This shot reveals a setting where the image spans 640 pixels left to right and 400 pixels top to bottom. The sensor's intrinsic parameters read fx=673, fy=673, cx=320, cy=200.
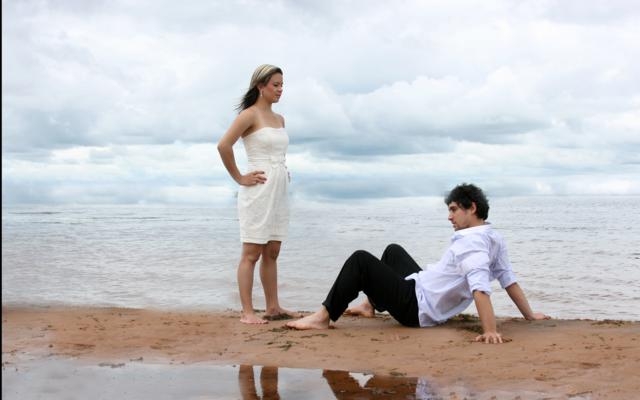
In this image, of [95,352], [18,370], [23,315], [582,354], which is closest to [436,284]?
[582,354]

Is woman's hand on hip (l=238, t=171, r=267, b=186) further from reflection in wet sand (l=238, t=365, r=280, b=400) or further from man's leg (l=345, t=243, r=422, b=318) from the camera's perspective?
reflection in wet sand (l=238, t=365, r=280, b=400)

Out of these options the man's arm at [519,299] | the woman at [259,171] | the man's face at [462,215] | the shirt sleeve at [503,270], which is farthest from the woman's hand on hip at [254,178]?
the man's arm at [519,299]

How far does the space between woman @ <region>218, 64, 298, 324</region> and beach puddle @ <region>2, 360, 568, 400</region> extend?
160 cm

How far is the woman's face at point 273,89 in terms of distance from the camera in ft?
19.6

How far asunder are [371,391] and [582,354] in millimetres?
1540

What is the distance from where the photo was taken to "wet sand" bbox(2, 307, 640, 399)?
4062 millimetres

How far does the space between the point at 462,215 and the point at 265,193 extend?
1.78m

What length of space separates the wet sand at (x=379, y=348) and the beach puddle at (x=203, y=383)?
12 centimetres

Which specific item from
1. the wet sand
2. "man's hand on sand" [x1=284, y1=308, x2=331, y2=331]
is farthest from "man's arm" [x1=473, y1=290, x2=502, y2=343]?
"man's hand on sand" [x1=284, y1=308, x2=331, y2=331]

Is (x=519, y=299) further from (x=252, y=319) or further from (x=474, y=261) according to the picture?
(x=252, y=319)

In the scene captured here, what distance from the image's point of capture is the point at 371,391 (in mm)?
3910

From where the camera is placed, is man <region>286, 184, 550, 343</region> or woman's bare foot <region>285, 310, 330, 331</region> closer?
man <region>286, 184, 550, 343</region>

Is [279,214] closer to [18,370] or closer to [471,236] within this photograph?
[471,236]

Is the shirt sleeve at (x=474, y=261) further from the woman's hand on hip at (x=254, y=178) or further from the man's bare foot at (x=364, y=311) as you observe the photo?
the woman's hand on hip at (x=254, y=178)
